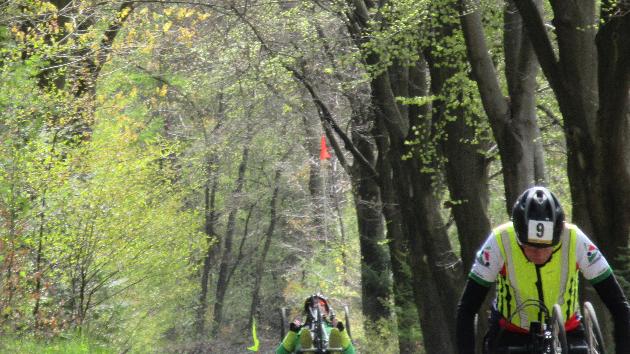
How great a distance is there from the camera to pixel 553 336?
5684mm

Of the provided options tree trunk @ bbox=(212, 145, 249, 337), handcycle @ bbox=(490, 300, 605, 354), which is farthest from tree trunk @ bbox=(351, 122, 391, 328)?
tree trunk @ bbox=(212, 145, 249, 337)

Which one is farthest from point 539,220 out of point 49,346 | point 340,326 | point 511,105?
point 49,346

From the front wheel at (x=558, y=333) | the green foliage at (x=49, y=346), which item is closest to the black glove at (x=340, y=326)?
the green foliage at (x=49, y=346)

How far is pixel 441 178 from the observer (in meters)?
20.2

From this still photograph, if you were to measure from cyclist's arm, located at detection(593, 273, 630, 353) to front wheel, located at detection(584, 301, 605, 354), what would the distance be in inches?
10.3

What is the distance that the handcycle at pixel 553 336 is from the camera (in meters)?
5.51

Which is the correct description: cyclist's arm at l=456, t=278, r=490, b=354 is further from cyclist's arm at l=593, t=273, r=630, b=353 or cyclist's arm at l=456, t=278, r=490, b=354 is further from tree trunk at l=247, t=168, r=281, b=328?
tree trunk at l=247, t=168, r=281, b=328

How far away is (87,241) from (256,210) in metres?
38.1

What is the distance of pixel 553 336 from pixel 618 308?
0.76m

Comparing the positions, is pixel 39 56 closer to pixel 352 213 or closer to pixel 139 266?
pixel 139 266

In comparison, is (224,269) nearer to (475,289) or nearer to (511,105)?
(511,105)

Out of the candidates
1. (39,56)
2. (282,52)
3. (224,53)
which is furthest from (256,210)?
(39,56)

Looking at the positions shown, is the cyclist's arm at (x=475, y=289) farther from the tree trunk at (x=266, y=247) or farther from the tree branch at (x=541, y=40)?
the tree trunk at (x=266, y=247)

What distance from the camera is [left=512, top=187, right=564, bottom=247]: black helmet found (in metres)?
5.79
